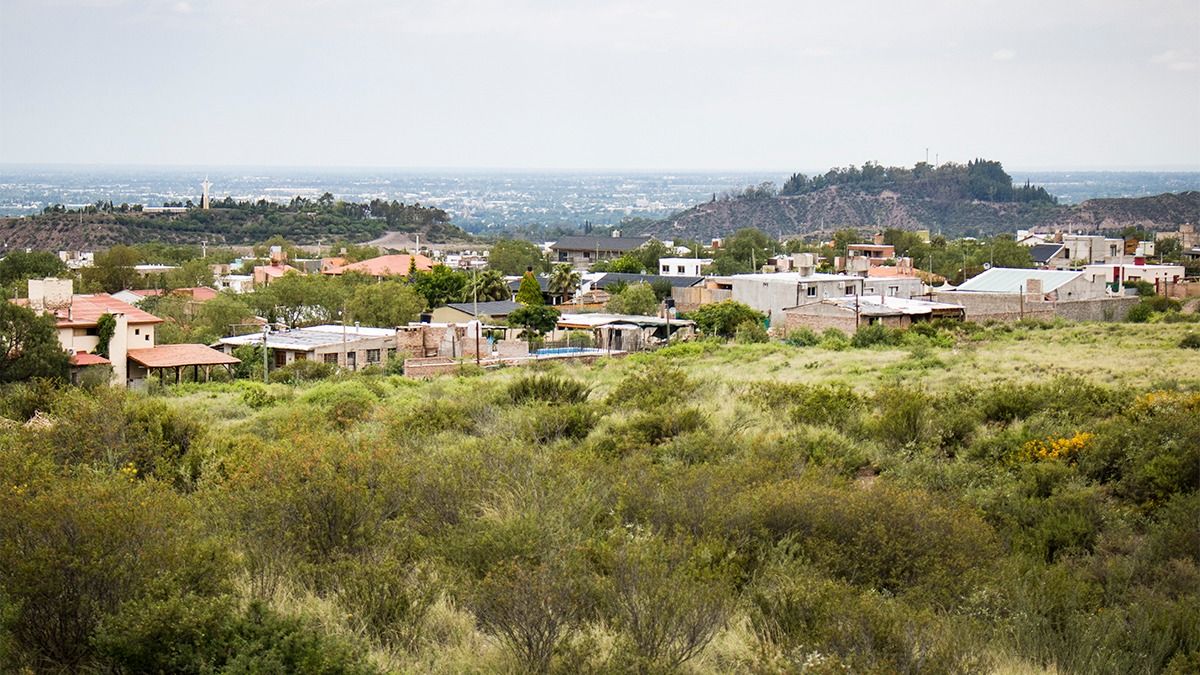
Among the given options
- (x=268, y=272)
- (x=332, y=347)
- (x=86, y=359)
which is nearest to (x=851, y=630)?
(x=86, y=359)

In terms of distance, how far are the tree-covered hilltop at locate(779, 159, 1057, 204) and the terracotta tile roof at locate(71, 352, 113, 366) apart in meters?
152

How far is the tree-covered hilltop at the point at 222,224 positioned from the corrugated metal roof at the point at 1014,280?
246ft

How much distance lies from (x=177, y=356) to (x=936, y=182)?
154 meters

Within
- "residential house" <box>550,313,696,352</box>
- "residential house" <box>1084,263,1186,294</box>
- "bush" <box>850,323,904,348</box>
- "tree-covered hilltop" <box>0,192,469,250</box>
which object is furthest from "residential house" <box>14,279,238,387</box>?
"tree-covered hilltop" <box>0,192,469,250</box>

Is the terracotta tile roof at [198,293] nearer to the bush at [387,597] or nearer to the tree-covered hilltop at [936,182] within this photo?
the bush at [387,597]

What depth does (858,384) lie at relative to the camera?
23.9m

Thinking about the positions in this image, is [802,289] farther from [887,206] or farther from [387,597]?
[887,206]

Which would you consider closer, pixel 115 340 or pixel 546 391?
pixel 546 391

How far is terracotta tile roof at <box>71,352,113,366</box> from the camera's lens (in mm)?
31416

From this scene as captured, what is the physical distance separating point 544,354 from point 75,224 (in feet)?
278

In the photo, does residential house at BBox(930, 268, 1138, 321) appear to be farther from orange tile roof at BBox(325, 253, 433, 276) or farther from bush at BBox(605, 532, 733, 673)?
bush at BBox(605, 532, 733, 673)

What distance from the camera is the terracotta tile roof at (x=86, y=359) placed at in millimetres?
31416

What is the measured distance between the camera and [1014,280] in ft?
163

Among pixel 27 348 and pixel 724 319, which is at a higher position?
pixel 27 348
